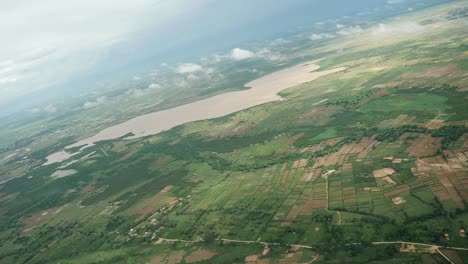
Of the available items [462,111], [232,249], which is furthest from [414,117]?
[232,249]

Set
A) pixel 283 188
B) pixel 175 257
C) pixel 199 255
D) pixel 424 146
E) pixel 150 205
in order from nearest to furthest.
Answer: pixel 199 255, pixel 175 257, pixel 424 146, pixel 283 188, pixel 150 205

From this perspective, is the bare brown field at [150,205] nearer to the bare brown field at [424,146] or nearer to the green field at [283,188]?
the green field at [283,188]

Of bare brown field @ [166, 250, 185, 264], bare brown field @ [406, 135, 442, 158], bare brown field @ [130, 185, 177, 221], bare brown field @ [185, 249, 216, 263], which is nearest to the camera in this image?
bare brown field @ [185, 249, 216, 263]

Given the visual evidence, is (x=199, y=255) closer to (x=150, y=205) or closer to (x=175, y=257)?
(x=175, y=257)

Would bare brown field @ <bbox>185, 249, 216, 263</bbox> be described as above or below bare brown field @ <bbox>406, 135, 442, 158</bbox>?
below

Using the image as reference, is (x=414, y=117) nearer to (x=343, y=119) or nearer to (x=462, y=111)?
(x=462, y=111)

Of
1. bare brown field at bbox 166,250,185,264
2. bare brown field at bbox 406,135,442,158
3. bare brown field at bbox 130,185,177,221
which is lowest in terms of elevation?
bare brown field at bbox 166,250,185,264

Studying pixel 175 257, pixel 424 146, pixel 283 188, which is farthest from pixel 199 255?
pixel 424 146

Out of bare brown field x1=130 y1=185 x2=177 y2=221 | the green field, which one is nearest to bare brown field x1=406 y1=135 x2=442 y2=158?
the green field

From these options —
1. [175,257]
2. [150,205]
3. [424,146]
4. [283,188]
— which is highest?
[424,146]

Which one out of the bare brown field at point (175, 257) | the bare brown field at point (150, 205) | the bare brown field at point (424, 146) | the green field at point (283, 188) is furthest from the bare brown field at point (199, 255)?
the bare brown field at point (424, 146)

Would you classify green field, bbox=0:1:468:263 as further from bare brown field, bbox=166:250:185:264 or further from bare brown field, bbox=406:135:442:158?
bare brown field, bbox=166:250:185:264
